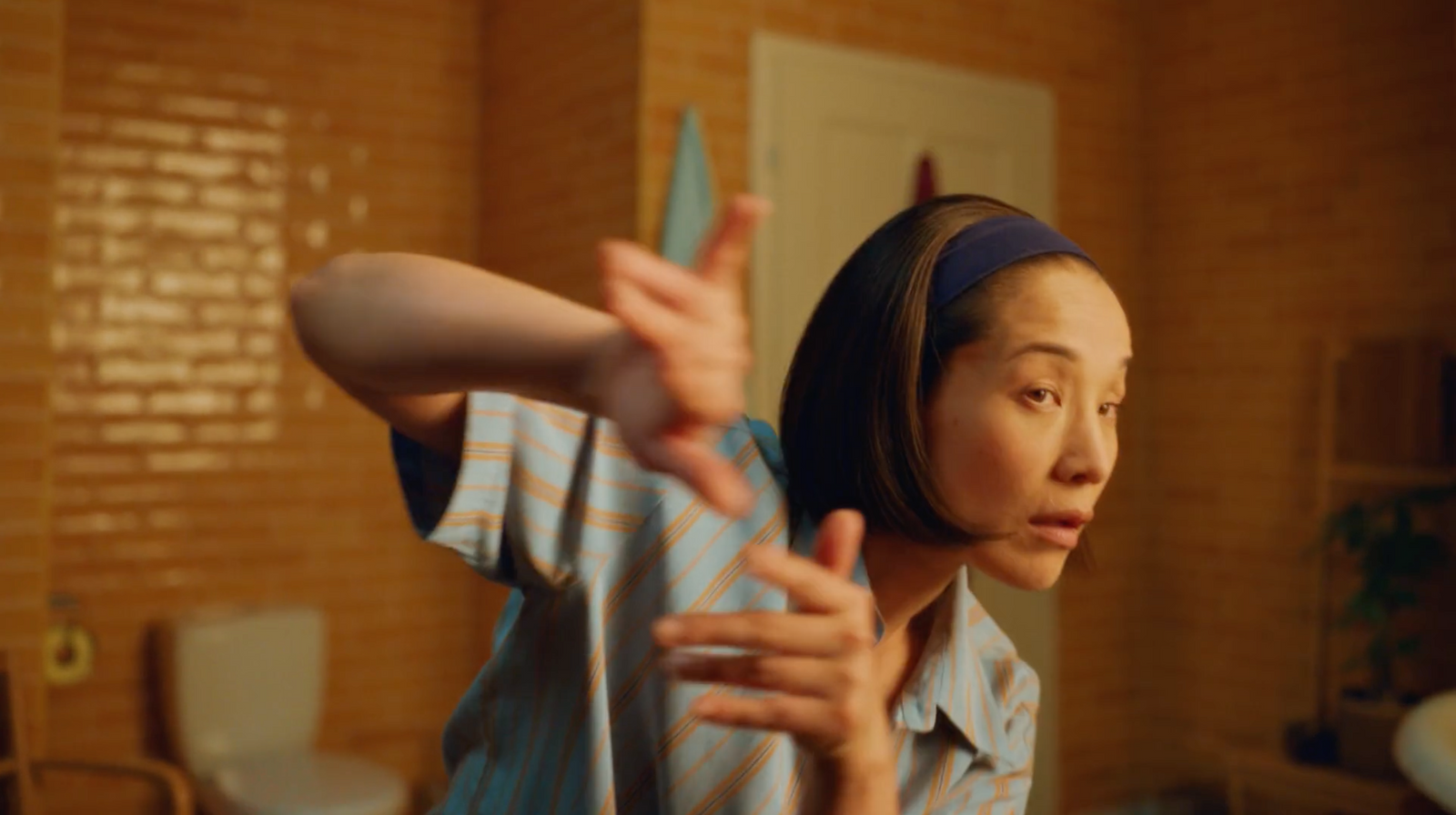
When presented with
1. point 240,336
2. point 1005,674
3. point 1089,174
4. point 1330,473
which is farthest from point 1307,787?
point 240,336

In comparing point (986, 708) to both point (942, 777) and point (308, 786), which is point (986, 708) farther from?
point (308, 786)

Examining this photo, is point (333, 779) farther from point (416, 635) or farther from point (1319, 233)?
point (1319, 233)

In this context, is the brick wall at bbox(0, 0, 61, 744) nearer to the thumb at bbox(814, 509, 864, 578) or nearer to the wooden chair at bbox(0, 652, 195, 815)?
the wooden chair at bbox(0, 652, 195, 815)

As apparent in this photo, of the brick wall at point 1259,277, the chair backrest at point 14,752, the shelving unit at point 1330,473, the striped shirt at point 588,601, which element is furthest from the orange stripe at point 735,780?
the brick wall at point 1259,277

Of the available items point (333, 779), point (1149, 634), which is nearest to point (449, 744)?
point (333, 779)

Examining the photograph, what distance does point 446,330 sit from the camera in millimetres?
653

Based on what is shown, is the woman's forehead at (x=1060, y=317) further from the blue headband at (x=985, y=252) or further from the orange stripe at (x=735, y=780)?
the orange stripe at (x=735, y=780)

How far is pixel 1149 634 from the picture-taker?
13.3 feet

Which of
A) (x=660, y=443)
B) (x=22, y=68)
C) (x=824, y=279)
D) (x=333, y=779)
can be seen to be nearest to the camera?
(x=660, y=443)

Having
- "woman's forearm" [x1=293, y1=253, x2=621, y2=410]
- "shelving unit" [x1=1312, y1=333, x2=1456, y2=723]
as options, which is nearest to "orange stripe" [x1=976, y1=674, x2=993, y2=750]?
"woman's forearm" [x1=293, y1=253, x2=621, y2=410]

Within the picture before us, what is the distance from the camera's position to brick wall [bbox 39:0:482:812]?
3311mm

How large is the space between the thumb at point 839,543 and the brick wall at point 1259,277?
3166 millimetres

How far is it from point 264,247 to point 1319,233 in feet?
9.99

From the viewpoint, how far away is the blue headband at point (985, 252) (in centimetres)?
95
